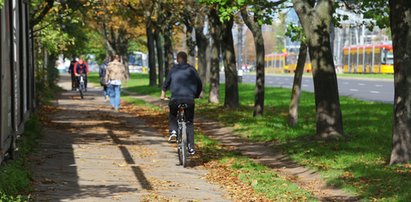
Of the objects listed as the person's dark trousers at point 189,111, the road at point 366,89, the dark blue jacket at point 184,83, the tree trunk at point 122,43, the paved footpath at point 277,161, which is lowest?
the road at point 366,89

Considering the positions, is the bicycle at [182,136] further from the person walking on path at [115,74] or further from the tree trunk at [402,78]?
the person walking on path at [115,74]

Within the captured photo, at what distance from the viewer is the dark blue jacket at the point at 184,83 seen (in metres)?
13.0

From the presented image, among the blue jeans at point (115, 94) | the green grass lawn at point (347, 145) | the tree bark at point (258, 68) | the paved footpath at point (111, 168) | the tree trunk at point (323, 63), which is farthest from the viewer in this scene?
the blue jeans at point (115, 94)

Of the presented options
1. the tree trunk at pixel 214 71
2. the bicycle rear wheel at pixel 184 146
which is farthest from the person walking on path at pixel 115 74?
the bicycle rear wheel at pixel 184 146

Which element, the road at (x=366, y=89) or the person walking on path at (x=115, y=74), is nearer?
the person walking on path at (x=115, y=74)

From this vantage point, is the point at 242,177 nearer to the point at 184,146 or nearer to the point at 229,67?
the point at 184,146

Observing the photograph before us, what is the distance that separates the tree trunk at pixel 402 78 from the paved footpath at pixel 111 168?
2661 millimetres

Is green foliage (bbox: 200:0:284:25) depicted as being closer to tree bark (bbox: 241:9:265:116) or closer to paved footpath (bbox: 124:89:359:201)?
tree bark (bbox: 241:9:265:116)

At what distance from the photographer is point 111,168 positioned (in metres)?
12.5

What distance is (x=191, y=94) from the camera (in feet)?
42.7

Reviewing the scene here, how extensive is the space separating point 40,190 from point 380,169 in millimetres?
4452

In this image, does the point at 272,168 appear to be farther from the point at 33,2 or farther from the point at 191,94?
the point at 33,2

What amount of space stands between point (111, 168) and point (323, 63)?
16.5 ft

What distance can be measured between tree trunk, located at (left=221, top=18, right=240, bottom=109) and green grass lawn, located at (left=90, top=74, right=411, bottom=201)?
1.23 feet
